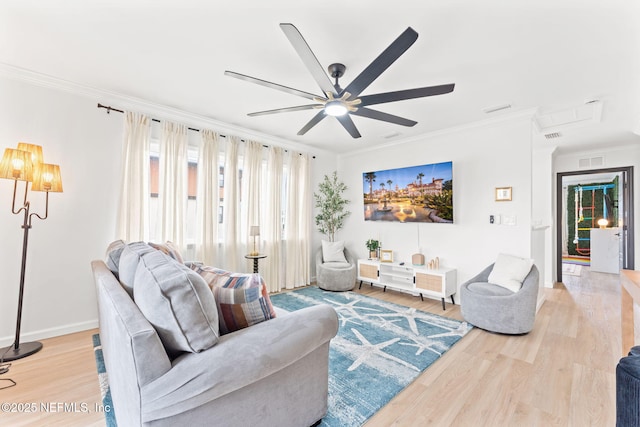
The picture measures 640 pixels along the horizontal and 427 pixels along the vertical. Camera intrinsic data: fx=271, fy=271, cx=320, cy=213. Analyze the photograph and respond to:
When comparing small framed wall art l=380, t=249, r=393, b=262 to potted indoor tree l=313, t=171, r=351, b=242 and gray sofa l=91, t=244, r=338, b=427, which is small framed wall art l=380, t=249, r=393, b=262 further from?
gray sofa l=91, t=244, r=338, b=427

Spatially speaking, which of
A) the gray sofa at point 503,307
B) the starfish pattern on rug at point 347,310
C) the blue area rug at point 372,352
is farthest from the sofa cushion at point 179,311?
the gray sofa at point 503,307

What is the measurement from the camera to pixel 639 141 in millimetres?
4613

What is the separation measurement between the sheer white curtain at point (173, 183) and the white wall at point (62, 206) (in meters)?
0.45

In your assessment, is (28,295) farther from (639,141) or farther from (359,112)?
(639,141)

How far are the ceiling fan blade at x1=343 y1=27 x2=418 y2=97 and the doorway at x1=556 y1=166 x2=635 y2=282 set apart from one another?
18.1 ft

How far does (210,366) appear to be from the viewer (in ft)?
3.76

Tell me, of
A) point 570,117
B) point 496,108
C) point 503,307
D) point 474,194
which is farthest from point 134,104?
point 570,117

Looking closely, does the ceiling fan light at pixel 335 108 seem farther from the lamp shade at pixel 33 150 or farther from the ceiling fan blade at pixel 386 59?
the lamp shade at pixel 33 150

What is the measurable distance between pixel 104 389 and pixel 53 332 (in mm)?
1446

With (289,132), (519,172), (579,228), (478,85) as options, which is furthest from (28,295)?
(579,228)

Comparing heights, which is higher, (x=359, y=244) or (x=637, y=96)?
(x=637, y=96)

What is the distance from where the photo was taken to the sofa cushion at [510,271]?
10.0ft

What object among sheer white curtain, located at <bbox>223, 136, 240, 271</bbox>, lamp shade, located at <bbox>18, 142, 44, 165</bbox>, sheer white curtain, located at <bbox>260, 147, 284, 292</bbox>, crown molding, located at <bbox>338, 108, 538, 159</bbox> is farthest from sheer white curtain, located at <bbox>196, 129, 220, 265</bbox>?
crown molding, located at <bbox>338, 108, 538, 159</bbox>

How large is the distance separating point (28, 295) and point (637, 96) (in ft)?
21.9
